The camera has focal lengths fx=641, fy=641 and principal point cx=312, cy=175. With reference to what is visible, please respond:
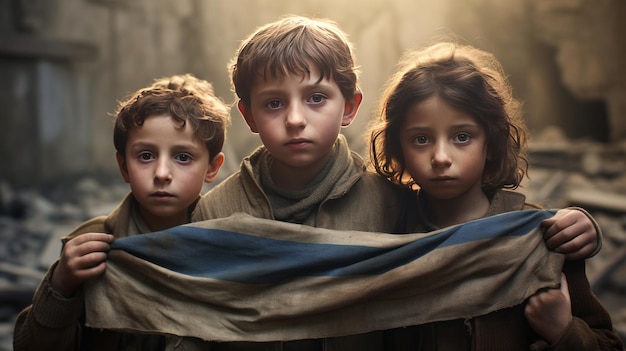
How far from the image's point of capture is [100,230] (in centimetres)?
202

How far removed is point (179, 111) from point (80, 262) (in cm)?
52

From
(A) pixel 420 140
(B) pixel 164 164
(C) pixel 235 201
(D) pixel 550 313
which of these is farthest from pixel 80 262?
(D) pixel 550 313

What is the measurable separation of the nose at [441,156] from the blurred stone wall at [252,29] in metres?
6.46

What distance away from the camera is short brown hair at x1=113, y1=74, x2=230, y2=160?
1925mm

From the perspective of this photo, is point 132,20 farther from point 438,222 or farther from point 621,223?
point 438,222

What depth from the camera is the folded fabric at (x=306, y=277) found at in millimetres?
1698

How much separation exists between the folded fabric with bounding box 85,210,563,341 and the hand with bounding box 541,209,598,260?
0.02 m

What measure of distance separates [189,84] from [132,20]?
715 centimetres

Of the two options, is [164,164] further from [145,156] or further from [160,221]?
[160,221]

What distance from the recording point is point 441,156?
5.82ft

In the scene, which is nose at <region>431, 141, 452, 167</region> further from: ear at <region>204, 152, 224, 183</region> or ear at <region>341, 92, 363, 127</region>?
ear at <region>204, 152, 224, 183</region>

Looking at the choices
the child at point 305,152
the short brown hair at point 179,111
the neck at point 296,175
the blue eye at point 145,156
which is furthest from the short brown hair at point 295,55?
the blue eye at point 145,156

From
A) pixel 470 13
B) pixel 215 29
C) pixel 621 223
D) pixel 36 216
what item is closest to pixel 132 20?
pixel 215 29

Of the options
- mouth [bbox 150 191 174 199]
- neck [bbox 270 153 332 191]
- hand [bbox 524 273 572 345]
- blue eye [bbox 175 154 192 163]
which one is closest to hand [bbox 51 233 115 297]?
mouth [bbox 150 191 174 199]
